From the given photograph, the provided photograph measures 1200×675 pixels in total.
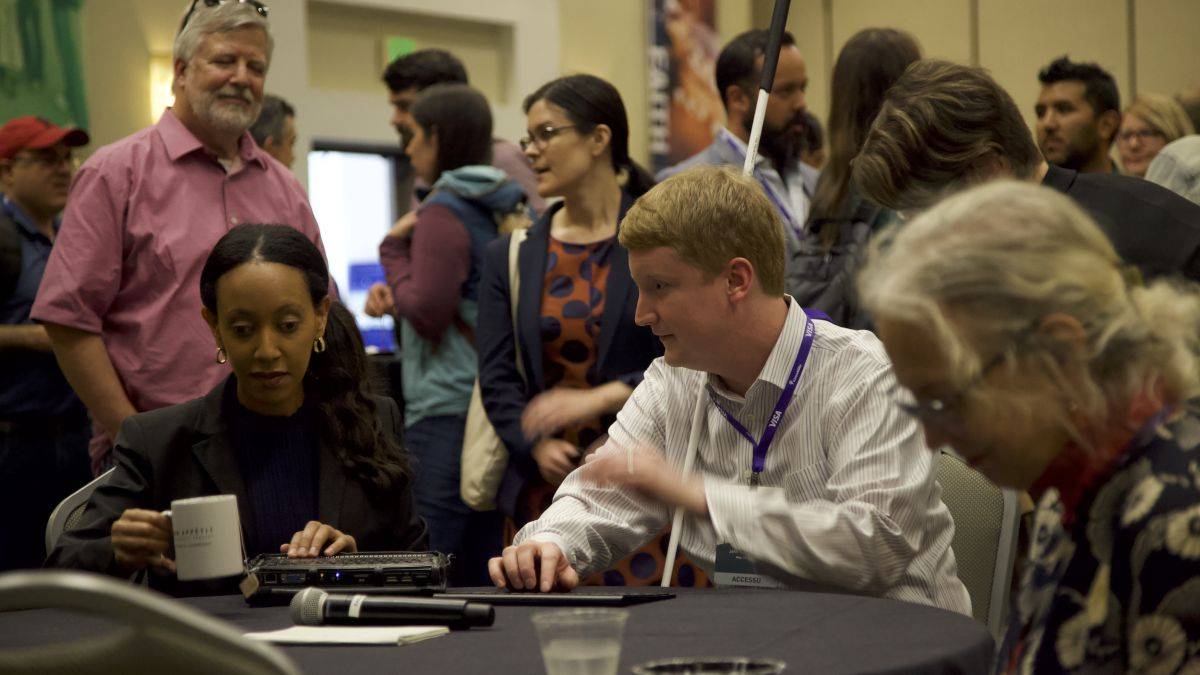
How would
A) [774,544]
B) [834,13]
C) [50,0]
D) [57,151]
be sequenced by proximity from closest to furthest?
[774,544] → [57,151] → [50,0] → [834,13]

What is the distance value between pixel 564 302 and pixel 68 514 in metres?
1.29

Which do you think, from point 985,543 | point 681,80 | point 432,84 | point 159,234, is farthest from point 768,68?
point 681,80

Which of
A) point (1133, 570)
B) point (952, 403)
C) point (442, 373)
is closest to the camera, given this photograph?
point (1133, 570)

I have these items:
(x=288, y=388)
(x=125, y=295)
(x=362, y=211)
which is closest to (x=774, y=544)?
(x=288, y=388)

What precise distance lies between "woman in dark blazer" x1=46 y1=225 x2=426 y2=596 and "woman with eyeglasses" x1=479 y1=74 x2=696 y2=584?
0.52 meters

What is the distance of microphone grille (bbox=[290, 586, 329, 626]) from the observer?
196cm

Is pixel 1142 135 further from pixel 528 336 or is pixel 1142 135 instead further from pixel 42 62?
pixel 42 62

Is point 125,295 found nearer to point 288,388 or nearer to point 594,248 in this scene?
point 288,388

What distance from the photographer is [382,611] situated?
1931 millimetres

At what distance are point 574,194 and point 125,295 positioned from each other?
1.14 metres

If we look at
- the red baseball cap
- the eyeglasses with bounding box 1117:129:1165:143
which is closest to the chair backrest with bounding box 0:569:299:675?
the red baseball cap

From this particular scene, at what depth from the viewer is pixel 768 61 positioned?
3027 mm

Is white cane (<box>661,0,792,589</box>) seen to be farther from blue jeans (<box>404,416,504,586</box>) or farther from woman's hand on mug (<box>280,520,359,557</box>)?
blue jeans (<box>404,416,504,586</box>)

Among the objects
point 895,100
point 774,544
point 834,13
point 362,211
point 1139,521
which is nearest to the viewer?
point 1139,521
